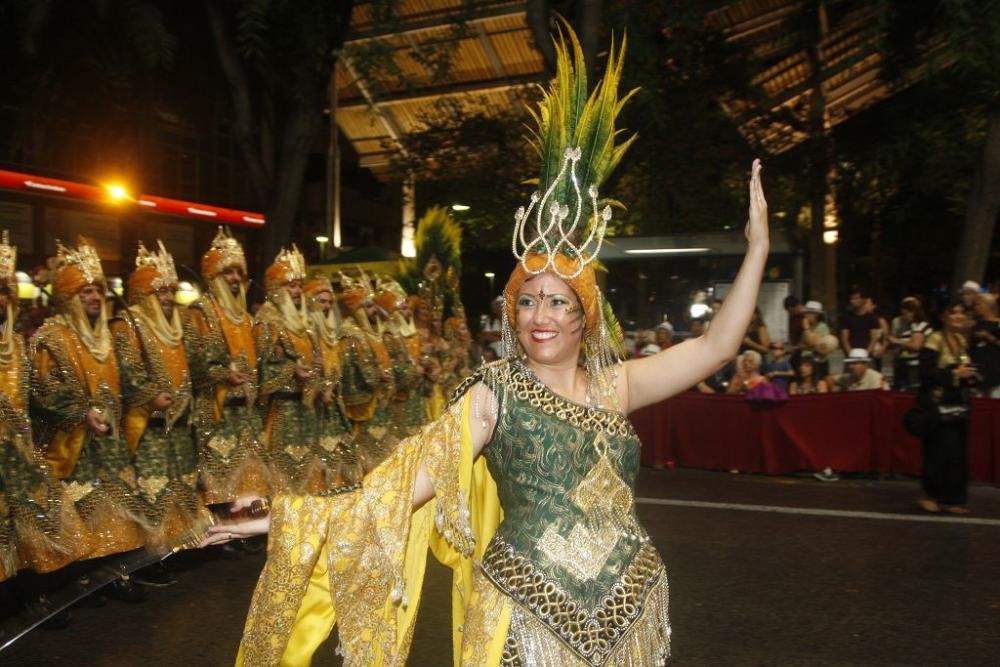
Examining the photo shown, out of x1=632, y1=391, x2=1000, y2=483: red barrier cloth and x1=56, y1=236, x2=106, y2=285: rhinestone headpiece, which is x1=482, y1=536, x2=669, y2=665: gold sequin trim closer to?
x1=56, y1=236, x2=106, y2=285: rhinestone headpiece

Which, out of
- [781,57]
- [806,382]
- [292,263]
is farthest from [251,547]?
[781,57]

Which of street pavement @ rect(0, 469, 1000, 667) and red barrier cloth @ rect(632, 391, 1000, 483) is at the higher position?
red barrier cloth @ rect(632, 391, 1000, 483)

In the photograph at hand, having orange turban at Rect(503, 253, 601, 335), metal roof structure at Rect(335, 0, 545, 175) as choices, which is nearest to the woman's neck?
orange turban at Rect(503, 253, 601, 335)

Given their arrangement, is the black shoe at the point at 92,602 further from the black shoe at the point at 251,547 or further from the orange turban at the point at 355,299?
the orange turban at the point at 355,299

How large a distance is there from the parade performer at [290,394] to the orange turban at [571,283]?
15.9ft

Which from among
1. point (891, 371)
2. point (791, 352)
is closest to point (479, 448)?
point (791, 352)

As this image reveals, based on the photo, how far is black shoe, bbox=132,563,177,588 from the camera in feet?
20.8

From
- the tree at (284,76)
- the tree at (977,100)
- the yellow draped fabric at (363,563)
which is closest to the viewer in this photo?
the yellow draped fabric at (363,563)


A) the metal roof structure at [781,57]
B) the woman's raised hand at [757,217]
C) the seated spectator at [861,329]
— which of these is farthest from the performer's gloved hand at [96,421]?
the metal roof structure at [781,57]

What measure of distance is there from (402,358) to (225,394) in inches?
86.7

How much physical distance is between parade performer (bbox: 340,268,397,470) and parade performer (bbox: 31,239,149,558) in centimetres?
231

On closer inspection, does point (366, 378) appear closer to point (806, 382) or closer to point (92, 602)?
point (92, 602)

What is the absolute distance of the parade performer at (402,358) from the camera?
9.17m

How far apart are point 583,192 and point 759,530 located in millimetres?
5673
